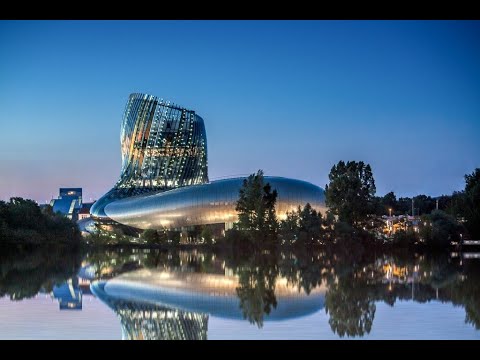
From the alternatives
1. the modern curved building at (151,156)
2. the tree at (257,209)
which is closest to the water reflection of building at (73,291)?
the tree at (257,209)

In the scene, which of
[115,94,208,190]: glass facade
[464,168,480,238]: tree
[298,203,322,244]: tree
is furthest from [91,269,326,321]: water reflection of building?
[115,94,208,190]: glass facade

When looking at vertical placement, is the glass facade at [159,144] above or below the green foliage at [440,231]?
above

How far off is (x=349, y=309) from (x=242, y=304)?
9.71 feet

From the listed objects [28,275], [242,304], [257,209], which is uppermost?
[257,209]

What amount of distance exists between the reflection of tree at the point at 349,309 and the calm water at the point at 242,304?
2 cm

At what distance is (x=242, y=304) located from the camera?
782 inches

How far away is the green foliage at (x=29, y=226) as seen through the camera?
54.2 metres

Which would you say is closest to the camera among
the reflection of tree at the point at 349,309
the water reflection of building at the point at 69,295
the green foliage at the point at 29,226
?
the reflection of tree at the point at 349,309

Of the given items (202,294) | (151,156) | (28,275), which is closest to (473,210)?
(28,275)

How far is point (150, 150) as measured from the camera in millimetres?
116938

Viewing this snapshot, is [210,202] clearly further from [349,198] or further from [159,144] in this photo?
[349,198]

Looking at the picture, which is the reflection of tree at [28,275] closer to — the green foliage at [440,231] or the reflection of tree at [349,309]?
the reflection of tree at [349,309]
